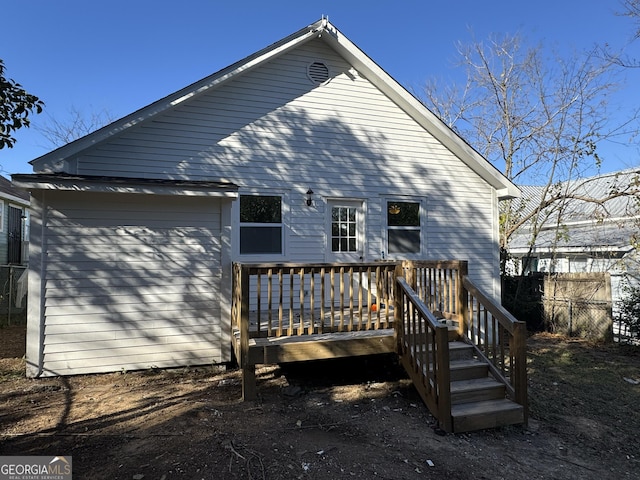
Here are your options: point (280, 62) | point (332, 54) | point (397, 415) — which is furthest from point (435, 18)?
point (397, 415)

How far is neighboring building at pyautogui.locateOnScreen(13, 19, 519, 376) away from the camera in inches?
211

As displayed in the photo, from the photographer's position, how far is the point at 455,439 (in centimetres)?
379

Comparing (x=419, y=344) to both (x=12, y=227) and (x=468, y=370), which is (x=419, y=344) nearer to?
(x=468, y=370)

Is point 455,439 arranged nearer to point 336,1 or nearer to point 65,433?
point 65,433

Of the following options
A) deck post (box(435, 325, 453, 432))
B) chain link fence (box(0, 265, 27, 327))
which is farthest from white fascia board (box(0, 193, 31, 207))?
deck post (box(435, 325, 453, 432))

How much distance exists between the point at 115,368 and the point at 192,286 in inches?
60.5

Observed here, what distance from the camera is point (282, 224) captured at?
7137 mm

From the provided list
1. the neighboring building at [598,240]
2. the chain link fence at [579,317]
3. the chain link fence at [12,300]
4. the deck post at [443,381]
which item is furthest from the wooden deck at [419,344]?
the chain link fence at [12,300]

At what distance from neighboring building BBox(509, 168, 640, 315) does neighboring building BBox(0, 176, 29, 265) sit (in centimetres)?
1867

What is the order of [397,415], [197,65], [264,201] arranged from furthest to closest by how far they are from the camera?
[197,65] < [264,201] < [397,415]

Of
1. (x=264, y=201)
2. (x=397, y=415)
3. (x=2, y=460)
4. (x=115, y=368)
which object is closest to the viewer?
(x=2, y=460)

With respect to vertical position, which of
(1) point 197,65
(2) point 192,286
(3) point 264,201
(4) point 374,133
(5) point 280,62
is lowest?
(2) point 192,286

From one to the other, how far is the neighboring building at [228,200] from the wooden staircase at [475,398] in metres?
3.24

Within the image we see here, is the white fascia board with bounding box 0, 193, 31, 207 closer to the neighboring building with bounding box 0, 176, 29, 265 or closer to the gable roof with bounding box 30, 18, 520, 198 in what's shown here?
the neighboring building with bounding box 0, 176, 29, 265
